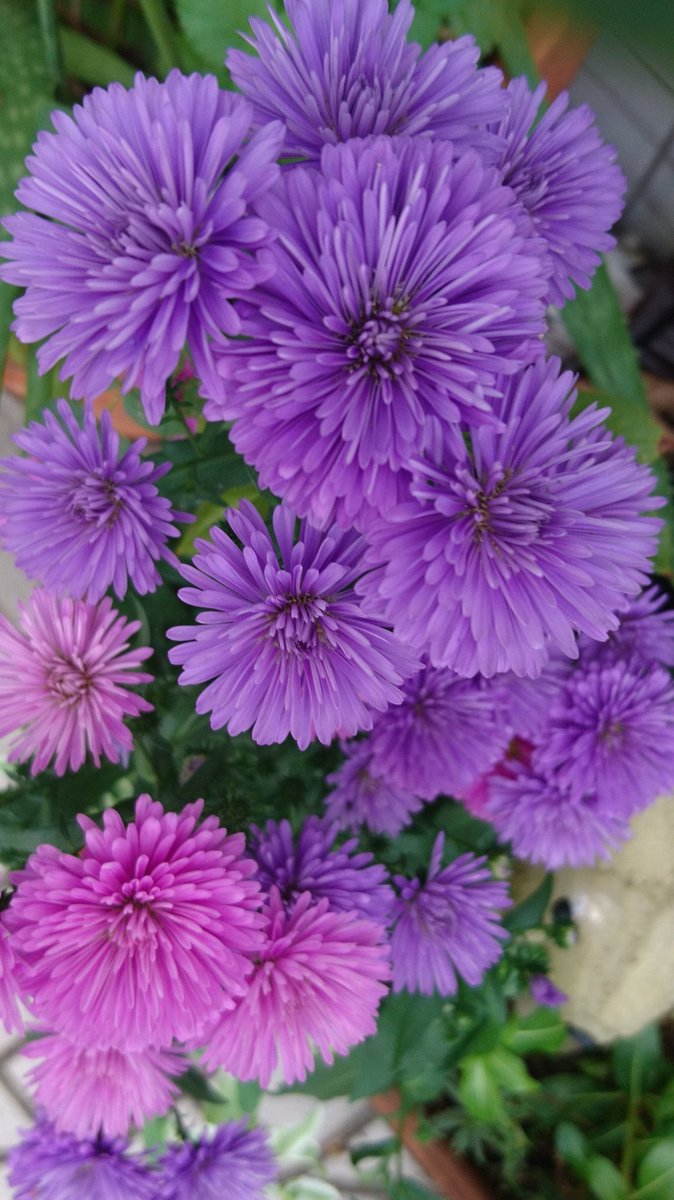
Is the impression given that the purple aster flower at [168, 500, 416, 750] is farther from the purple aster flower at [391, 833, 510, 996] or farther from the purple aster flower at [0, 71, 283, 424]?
the purple aster flower at [391, 833, 510, 996]

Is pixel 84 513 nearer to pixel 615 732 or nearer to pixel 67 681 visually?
pixel 67 681

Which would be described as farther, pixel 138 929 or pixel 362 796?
pixel 362 796

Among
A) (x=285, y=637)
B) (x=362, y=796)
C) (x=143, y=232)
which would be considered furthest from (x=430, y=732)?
(x=143, y=232)

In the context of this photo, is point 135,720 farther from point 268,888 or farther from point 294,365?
point 294,365

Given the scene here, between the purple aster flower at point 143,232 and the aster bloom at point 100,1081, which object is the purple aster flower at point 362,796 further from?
the purple aster flower at point 143,232

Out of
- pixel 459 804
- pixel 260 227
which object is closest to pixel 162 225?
pixel 260 227

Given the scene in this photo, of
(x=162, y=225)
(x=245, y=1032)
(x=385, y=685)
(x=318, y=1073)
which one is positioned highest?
(x=162, y=225)
